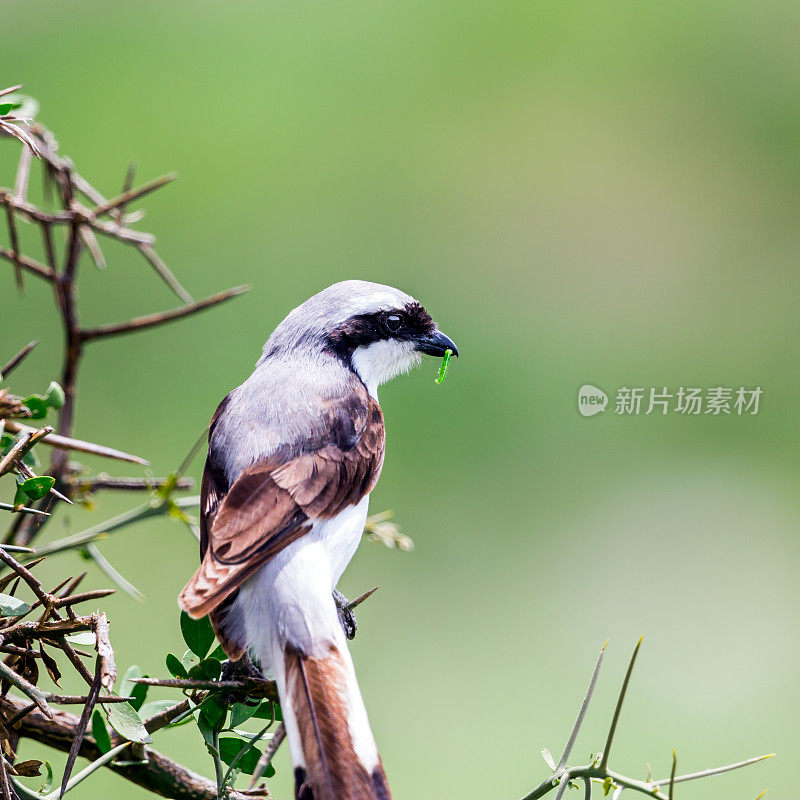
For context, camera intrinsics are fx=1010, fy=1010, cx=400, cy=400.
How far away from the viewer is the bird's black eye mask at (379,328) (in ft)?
7.76

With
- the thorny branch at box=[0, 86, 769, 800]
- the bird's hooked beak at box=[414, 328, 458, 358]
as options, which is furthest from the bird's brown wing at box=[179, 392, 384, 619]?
the bird's hooked beak at box=[414, 328, 458, 358]

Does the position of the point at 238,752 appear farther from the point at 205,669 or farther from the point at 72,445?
the point at 72,445

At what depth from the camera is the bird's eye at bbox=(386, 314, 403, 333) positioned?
248cm

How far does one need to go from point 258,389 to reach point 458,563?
4.14 meters

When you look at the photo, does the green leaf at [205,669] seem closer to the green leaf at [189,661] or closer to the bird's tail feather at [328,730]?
the green leaf at [189,661]

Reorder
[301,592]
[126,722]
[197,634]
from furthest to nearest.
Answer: [301,592] → [197,634] → [126,722]

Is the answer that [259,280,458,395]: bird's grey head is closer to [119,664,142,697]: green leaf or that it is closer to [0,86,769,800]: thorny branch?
[0,86,769,800]: thorny branch

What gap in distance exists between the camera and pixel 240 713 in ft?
4.44

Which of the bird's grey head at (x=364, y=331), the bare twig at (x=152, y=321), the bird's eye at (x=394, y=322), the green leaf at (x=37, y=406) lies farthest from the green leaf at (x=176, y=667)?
the bird's eye at (x=394, y=322)

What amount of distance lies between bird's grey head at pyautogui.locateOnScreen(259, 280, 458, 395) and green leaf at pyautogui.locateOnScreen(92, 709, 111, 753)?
1.15m

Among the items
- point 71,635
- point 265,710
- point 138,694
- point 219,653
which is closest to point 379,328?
point 219,653

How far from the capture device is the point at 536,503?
664cm

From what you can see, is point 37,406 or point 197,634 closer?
point 37,406

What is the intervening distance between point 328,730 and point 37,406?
0.62 metres
